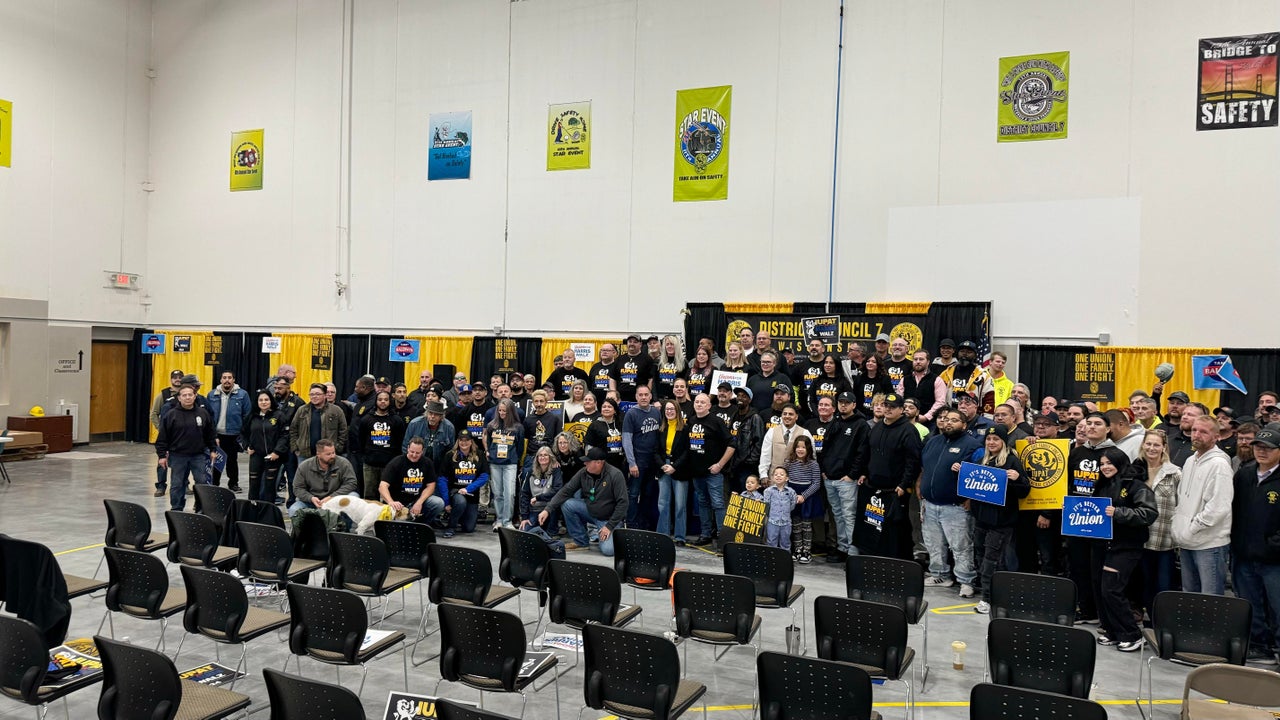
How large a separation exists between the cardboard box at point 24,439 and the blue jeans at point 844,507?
626 inches

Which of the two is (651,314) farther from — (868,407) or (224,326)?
(224,326)

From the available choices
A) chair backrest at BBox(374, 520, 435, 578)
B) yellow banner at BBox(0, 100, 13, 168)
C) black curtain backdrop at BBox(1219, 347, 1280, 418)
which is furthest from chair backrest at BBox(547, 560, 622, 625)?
yellow banner at BBox(0, 100, 13, 168)

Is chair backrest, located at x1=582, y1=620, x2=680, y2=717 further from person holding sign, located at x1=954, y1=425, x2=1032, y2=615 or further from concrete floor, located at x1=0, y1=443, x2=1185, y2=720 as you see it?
person holding sign, located at x1=954, y1=425, x2=1032, y2=615

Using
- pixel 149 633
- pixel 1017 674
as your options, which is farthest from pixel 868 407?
pixel 149 633

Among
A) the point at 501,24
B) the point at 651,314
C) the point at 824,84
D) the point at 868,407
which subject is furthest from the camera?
the point at 501,24

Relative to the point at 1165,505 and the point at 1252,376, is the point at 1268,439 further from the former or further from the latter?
the point at 1252,376

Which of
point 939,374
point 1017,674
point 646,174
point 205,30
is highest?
point 205,30

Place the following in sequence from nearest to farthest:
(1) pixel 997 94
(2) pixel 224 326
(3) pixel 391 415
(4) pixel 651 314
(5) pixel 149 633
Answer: (5) pixel 149 633, (3) pixel 391 415, (1) pixel 997 94, (4) pixel 651 314, (2) pixel 224 326

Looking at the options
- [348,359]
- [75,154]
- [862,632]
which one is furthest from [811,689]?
[75,154]

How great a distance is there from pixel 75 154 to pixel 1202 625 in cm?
2243

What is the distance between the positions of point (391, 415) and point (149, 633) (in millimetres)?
4708

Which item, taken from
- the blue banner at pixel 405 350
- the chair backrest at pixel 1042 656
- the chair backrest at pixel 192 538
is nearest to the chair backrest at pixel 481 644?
the chair backrest at pixel 1042 656

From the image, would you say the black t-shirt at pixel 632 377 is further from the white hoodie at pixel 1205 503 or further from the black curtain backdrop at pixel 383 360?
the white hoodie at pixel 1205 503

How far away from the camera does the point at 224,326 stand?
20.0m
